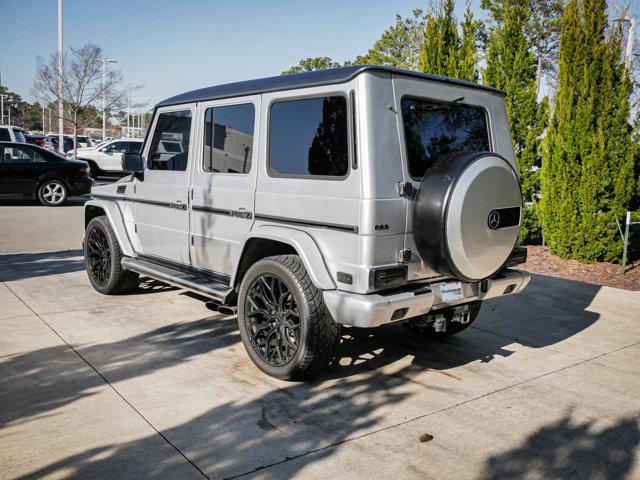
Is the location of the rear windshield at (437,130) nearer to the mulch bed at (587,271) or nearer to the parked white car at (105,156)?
the mulch bed at (587,271)

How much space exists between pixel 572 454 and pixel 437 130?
7.45 ft

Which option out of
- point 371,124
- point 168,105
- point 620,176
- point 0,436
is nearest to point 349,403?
point 371,124

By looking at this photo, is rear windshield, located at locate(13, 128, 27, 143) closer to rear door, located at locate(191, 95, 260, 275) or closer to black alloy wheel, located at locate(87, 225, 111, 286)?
black alloy wheel, located at locate(87, 225, 111, 286)

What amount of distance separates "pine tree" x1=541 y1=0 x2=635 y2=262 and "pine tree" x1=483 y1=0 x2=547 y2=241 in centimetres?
77

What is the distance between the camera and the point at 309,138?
419 cm

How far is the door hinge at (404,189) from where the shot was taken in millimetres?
3846

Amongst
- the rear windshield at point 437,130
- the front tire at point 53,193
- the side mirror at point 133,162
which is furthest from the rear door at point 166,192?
the front tire at point 53,193

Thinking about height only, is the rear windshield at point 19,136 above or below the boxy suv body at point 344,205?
above

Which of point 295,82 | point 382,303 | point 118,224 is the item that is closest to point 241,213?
point 295,82

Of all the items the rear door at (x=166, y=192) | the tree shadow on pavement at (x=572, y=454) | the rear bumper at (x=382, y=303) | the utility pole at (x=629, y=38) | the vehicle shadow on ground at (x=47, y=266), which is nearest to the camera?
the tree shadow on pavement at (x=572, y=454)

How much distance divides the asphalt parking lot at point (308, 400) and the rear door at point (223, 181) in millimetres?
809

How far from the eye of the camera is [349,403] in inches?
156

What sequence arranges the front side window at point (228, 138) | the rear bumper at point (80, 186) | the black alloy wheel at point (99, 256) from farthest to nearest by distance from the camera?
the rear bumper at point (80, 186)
the black alloy wheel at point (99, 256)
the front side window at point (228, 138)

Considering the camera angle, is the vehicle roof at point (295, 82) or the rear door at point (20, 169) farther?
the rear door at point (20, 169)
